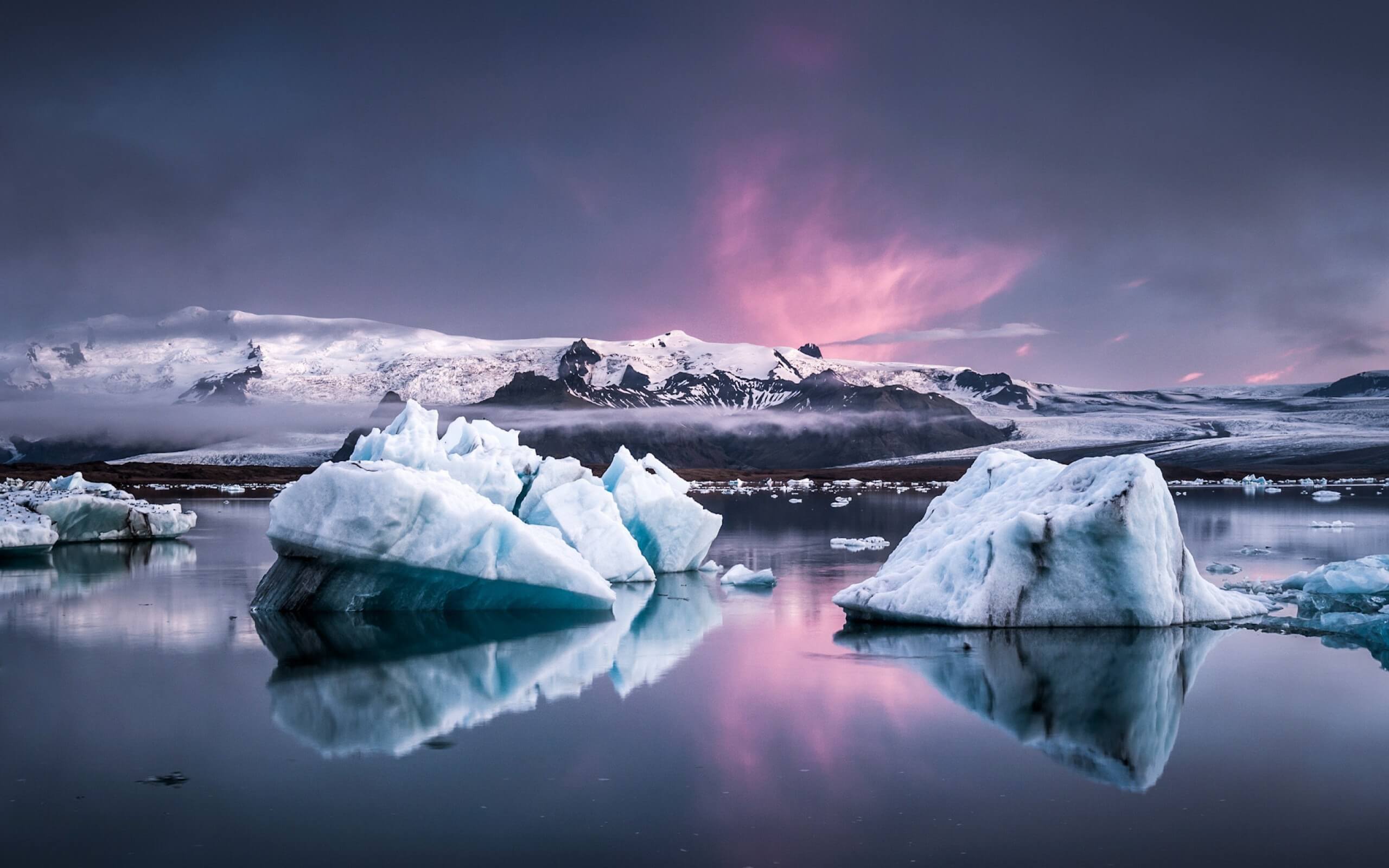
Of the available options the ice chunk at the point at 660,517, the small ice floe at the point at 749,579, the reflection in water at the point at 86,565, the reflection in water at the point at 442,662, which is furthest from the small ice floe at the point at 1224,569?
the reflection in water at the point at 86,565

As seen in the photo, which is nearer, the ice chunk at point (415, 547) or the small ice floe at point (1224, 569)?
the ice chunk at point (415, 547)

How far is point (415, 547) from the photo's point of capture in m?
14.2

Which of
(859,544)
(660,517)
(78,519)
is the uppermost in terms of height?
(660,517)

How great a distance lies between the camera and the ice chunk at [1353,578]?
14.1 metres

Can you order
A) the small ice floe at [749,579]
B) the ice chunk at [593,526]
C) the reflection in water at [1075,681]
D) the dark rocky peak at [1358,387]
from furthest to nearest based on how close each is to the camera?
the dark rocky peak at [1358,387], the small ice floe at [749,579], the ice chunk at [593,526], the reflection in water at [1075,681]

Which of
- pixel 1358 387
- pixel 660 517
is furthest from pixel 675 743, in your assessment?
pixel 1358 387

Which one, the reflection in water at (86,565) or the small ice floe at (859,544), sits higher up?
the reflection in water at (86,565)

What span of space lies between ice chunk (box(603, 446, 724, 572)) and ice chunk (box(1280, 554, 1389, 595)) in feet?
34.4

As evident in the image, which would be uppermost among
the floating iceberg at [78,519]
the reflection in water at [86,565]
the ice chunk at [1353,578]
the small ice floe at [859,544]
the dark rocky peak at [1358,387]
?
the dark rocky peak at [1358,387]

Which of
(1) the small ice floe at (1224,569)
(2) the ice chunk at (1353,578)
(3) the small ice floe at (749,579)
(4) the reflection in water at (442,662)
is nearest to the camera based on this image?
(4) the reflection in water at (442,662)

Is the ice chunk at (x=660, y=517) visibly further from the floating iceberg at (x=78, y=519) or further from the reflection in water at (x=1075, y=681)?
the floating iceberg at (x=78, y=519)

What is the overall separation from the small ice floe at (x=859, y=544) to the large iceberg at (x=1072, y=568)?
13332 mm

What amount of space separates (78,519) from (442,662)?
20700 millimetres

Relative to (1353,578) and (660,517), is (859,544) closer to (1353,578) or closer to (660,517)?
(660,517)
